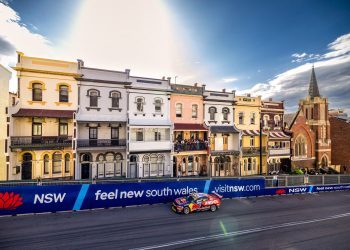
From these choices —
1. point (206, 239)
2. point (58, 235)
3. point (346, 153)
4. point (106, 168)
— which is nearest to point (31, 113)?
point (106, 168)

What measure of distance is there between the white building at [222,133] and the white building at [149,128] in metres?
6.35

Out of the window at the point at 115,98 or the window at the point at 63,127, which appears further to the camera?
the window at the point at 115,98

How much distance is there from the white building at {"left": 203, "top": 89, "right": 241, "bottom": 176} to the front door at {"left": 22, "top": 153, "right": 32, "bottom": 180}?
2107cm

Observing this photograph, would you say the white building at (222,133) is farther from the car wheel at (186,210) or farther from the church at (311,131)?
the car wheel at (186,210)

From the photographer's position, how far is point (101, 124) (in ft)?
76.1

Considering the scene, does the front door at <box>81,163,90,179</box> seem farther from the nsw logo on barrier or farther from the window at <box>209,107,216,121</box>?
the window at <box>209,107,216,121</box>

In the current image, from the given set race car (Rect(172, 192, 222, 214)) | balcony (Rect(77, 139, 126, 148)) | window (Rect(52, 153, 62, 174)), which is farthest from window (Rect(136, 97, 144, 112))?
race car (Rect(172, 192, 222, 214))

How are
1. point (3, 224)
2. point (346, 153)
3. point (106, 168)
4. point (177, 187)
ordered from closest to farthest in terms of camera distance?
point (3, 224)
point (177, 187)
point (106, 168)
point (346, 153)

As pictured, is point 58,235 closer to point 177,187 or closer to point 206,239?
point 206,239

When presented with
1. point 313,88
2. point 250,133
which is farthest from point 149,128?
point 313,88

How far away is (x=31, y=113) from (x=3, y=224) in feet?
35.2

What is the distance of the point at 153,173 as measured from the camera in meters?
25.3

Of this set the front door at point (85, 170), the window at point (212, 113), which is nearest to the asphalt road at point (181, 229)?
the front door at point (85, 170)

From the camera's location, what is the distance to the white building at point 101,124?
22.1 m
